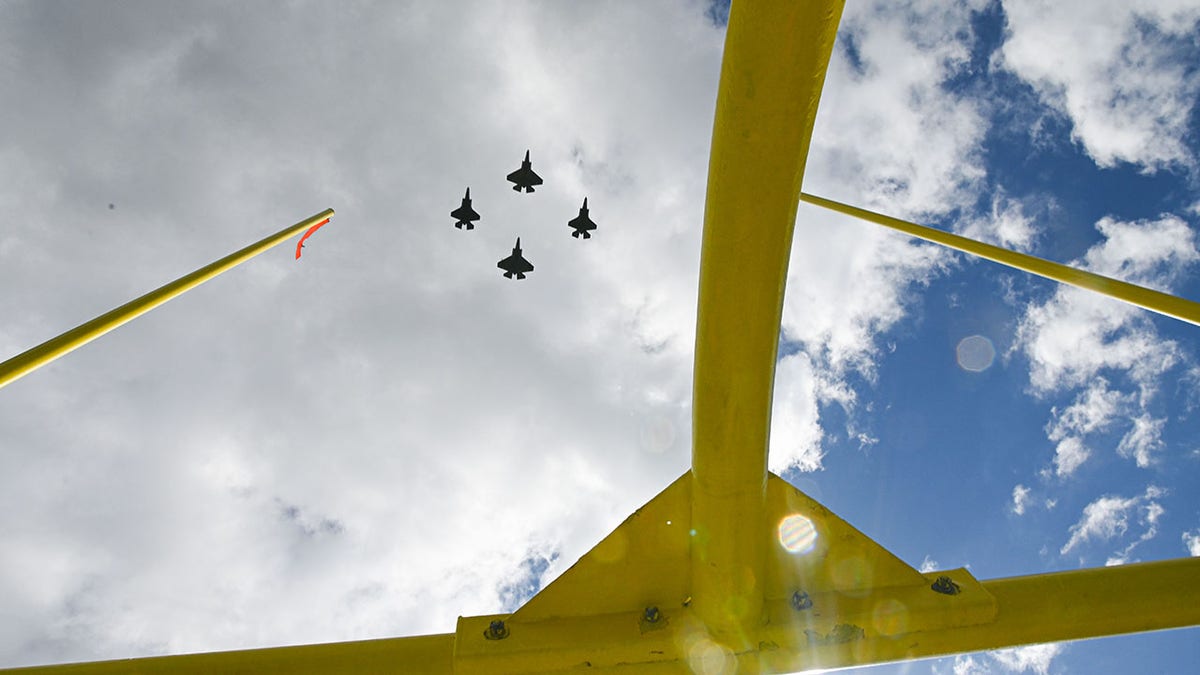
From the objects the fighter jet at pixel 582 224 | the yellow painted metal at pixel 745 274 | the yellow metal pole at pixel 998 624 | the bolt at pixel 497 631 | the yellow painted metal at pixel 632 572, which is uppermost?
the fighter jet at pixel 582 224

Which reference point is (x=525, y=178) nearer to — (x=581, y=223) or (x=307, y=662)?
(x=581, y=223)

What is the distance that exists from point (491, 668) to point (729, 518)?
1614 mm

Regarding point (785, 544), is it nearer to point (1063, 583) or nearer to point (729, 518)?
point (729, 518)

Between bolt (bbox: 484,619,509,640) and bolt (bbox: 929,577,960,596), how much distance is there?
254 centimetres

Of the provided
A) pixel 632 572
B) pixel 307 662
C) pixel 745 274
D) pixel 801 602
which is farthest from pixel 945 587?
pixel 307 662

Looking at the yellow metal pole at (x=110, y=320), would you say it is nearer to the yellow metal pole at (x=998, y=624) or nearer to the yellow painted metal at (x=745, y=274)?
the yellow painted metal at (x=745, y=274)

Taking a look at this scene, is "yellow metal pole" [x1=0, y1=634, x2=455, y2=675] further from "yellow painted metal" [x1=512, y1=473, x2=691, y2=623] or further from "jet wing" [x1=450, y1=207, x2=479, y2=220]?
"jet wing" [x1=450, y1=207, x2=479, y2=220]

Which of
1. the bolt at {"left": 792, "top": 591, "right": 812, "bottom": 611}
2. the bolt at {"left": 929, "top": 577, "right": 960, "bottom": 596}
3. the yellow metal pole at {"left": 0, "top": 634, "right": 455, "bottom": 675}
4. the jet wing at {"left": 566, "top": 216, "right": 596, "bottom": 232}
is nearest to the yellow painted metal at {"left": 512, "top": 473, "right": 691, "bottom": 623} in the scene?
the yellow metal pole at {"left": 0, "top": 634, "right": 455, "bottom": 675}

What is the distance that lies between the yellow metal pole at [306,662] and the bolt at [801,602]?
79.9 inches

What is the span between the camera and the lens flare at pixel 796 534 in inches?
174

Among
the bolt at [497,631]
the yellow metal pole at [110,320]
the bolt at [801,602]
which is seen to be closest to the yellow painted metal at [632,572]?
the bolt at [497,631]

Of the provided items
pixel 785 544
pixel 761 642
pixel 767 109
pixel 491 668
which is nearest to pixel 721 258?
pixel 767 109

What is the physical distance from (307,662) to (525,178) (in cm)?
2368

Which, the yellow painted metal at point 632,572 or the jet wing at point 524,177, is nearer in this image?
the yellow painted metal at point 632,572
